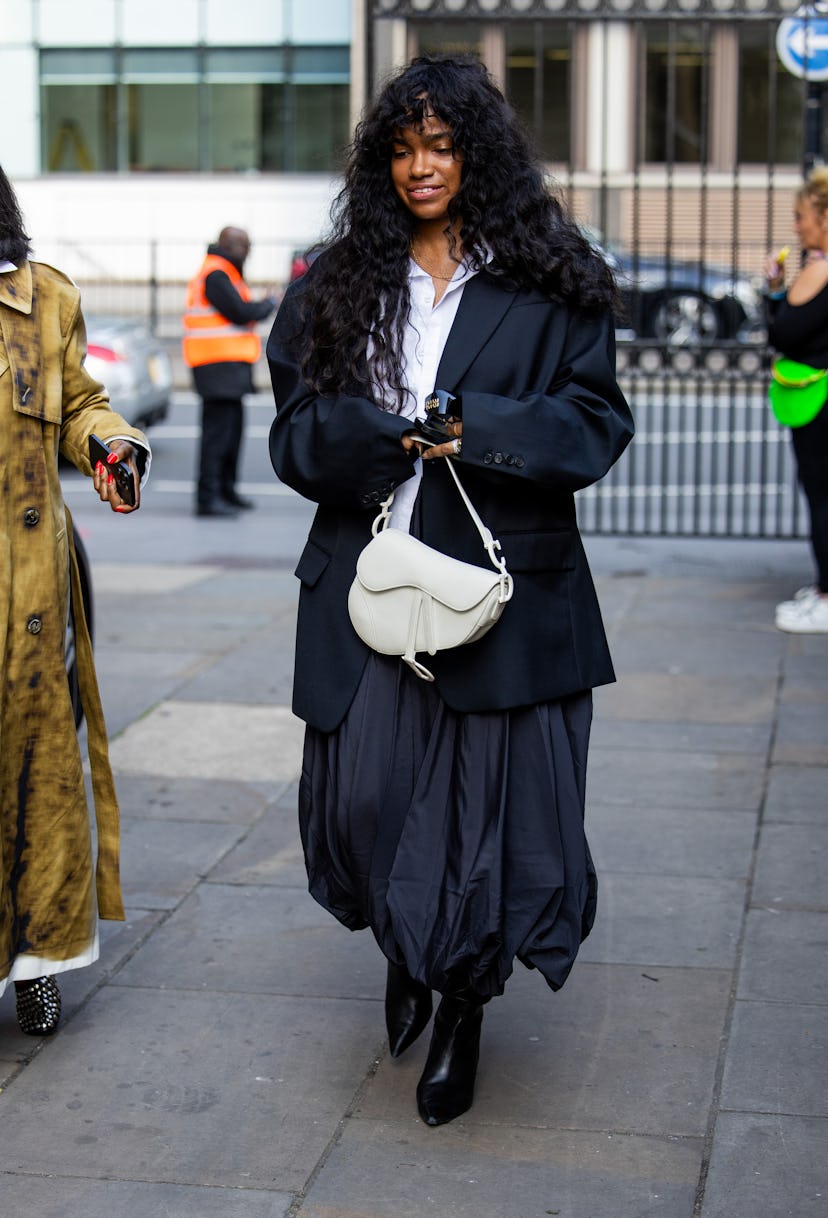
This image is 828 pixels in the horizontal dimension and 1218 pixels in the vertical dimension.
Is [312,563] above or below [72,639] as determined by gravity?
above

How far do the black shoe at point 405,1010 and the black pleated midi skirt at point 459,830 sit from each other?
0.31m

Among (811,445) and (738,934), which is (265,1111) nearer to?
(738,934)

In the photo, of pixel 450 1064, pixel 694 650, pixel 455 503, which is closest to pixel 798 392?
pixel 694 650

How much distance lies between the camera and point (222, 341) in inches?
456

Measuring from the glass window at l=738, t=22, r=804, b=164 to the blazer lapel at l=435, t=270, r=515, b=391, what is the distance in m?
15.3

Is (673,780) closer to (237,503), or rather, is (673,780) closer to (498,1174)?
(498,1174)

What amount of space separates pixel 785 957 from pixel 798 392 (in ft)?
12.6

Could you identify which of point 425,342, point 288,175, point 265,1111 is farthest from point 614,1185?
point 288,175

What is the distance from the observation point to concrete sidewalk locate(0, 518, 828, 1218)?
3.24 metres

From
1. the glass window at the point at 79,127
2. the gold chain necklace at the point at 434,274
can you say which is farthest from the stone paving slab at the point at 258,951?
the glass window at the point at 79,127

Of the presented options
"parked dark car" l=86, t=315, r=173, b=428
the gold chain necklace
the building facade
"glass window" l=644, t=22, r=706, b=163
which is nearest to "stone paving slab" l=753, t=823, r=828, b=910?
the gold chain necklace

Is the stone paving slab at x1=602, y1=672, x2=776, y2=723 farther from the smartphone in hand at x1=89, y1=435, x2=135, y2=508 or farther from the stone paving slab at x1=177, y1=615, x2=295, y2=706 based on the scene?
the smartphone in hand at x1=89, y1=435, x2=135, y2=508

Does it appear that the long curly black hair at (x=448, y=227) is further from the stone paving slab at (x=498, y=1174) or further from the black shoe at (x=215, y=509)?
the black shoe at (x=215, y=509)

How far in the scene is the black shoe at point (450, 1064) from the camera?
3.47 m
